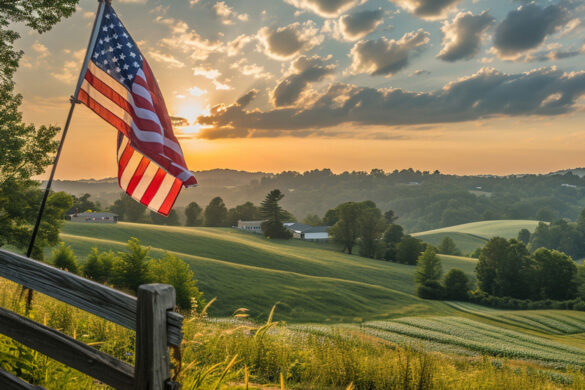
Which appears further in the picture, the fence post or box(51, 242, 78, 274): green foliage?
box(51, 242, 78, 274): green foliage

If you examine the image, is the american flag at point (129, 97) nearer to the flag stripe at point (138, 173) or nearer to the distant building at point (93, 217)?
the flag stripe at point (138, 173)

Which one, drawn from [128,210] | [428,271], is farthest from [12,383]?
[128,210]

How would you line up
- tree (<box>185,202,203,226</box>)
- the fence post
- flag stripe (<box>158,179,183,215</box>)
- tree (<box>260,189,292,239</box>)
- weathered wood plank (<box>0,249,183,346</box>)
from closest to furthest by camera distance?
the fence post < weathered wood plank (<box>0,249,183,346</box>) < flag stripe (<box>158,179,183,215</box>) < tree (<box>260,189,292,239</box>) < tree (<box>185,202,203,226</box>)

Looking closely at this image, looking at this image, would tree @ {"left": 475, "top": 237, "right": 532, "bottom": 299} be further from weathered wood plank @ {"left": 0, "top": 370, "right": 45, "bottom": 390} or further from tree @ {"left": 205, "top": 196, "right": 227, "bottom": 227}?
weathered wood plank @ {"left": 0, "top": 370, "right": 45, "bottom": 390}

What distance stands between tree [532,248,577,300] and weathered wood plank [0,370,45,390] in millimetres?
73763

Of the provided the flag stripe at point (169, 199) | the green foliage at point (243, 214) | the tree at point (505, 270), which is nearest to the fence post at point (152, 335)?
the flag stripe at point (169, 199)

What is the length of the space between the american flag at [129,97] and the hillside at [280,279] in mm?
15034

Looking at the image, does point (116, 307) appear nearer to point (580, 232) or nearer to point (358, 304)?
point (358, 304)

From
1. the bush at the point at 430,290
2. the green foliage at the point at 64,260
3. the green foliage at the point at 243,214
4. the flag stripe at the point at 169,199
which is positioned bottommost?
the bush at the point at 430,290

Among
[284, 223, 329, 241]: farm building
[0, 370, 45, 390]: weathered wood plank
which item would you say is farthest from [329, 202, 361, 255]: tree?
[0, 370, 45, 390]: weathered wood plank

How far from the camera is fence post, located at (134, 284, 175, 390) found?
238 centimetres

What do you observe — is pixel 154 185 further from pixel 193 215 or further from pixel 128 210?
pixel 193 215

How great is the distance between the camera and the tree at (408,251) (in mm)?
78375

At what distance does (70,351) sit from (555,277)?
75.2 m
